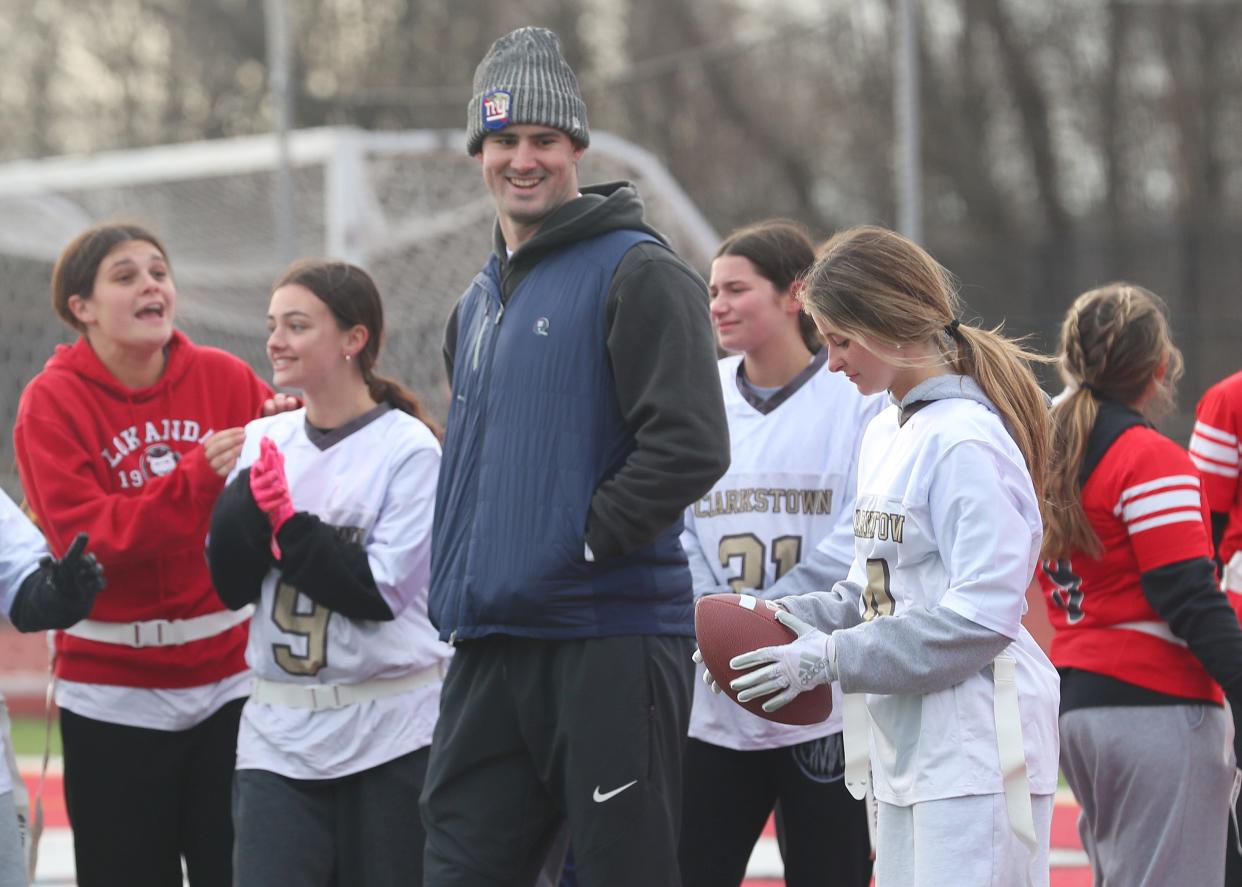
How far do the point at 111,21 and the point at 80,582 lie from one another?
62.0ft

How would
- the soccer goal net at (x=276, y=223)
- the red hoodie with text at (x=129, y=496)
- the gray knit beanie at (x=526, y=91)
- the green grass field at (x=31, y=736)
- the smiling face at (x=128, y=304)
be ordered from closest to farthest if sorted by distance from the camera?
the gray knit beanie at (x=526, y=91)
the red hoodie with text at (x=129, y=496)
the smiling face at (x=128, y=304)
the green grass field at (x=31, y=736)
the soccer goal net at (x=276, y=223)

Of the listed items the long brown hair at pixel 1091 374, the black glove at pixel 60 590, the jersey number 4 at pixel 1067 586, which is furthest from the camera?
the jersey number 4 at pixel 1067 586

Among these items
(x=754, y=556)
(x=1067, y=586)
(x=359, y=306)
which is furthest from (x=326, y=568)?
(x=1067, y=586)

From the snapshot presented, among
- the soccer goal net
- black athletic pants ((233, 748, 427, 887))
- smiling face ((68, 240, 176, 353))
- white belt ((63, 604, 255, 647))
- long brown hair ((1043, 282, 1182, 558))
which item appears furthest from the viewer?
the soccer goal net

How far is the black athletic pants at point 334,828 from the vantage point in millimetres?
4348

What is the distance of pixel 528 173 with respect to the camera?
3918 mm

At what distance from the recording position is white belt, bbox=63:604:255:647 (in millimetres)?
4855

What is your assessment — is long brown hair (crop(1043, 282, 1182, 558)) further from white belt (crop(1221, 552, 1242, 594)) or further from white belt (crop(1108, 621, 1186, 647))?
white belt (crop(1221, 552, 1242, 594))

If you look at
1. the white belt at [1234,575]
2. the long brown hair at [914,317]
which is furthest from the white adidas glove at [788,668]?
the white belt at [1234,575]

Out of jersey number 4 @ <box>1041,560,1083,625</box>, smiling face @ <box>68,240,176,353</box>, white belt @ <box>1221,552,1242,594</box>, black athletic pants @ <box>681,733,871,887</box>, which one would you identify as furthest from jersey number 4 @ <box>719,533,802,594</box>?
smiling face @ <box>68,240,176,353</box>

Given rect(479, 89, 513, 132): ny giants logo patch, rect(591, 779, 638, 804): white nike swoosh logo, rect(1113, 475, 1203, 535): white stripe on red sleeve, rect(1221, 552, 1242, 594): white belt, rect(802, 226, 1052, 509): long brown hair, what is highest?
rect(479, 89, 513, 132): ny giants logo patch

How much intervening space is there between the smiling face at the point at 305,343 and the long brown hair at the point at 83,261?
0.70 m

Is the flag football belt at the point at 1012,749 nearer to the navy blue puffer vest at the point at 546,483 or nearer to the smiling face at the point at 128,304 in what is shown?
the navy blue puffer vest at the point at 546,483

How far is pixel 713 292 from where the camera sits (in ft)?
16.3
